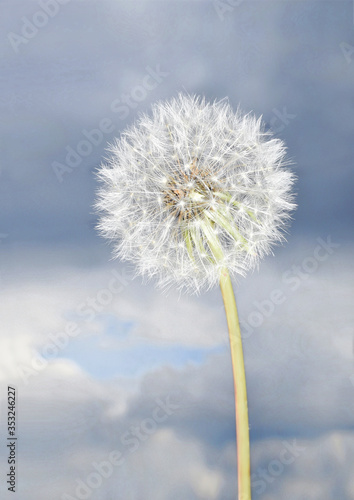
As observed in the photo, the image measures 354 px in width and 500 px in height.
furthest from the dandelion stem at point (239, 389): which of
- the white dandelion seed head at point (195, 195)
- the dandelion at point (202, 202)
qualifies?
the white dandelion seed head at point (195, 195)

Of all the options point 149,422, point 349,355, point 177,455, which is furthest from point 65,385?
point 349,355

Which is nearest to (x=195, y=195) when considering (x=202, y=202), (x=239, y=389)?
(x=202, y=202)

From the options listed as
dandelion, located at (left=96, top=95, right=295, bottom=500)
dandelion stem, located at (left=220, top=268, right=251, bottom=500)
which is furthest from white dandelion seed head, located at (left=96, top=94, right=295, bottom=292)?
dandelion stem, located at (left=220, top=268, right=251, bottom=500)

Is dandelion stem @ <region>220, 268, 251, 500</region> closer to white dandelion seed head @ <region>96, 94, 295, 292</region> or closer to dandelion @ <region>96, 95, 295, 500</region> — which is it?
dandelion @ <region>96, 95, 295, 500</region>

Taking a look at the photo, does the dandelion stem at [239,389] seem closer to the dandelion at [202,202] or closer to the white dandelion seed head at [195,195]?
the dandelion at [202,202]

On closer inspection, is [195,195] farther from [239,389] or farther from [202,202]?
[239,389]

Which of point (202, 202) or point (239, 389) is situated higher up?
point (202, 202)
